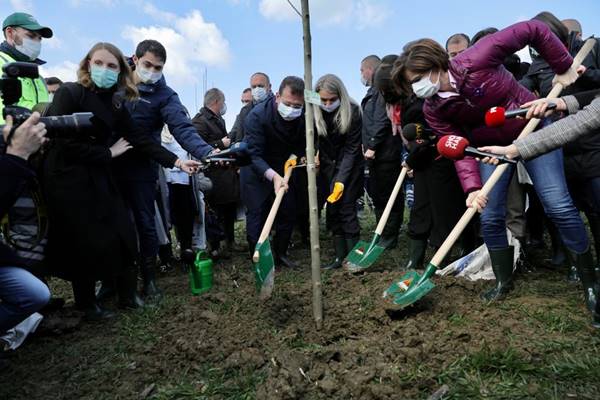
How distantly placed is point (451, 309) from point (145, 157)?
253cm

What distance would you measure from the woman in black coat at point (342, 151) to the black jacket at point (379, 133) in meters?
0.15

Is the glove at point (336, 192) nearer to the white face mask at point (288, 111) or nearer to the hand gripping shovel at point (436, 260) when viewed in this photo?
the white face mask at point (288, 111)

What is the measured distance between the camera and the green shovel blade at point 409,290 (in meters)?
2.87

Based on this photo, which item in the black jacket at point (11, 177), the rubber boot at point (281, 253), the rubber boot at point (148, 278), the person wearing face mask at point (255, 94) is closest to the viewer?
A: the black jacket at point (11, 177)

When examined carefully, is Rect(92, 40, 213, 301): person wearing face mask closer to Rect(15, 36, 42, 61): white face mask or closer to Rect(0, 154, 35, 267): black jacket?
Rect(15, 36, 42, 61): white face mask

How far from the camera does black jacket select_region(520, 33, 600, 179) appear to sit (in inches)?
123

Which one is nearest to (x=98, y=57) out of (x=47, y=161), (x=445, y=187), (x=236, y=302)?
(x=47, y=161)

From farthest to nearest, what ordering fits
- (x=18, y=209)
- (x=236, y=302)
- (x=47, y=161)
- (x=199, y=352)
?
1. (x=236, y=302)
2. (x=47, y=161)
3. (x=18, y=209)
4. (x=199, y=352)

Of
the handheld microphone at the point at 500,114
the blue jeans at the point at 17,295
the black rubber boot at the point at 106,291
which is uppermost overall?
the handheld microphone at the point at 500,114

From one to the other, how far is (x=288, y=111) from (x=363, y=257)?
1430 millimetres

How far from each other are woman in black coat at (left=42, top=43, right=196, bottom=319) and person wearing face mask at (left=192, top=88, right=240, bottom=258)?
2.04 m

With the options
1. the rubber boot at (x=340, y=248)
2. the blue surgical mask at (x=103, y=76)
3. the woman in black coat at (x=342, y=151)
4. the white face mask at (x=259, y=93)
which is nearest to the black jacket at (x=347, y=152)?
the woman in black coat at (x=342, y=151)

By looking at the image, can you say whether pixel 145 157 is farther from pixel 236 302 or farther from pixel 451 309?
pixel 451 309

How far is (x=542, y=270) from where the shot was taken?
12.8 feet
